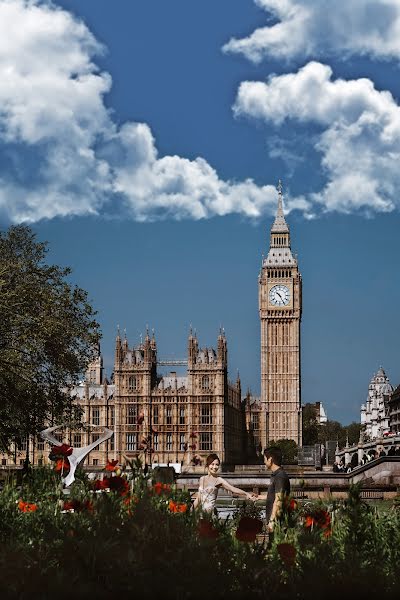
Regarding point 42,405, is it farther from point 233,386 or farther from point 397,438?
point 233,386

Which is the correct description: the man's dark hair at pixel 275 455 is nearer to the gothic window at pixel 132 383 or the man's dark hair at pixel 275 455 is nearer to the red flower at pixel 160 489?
the red flower at pixel 160 489

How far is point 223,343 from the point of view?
101 m

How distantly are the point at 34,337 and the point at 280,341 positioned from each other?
91765mm

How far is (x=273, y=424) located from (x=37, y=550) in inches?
4331

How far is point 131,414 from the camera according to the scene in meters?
98.9

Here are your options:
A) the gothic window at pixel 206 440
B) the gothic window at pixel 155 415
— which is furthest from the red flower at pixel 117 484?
the gothic window at pixel 155 415

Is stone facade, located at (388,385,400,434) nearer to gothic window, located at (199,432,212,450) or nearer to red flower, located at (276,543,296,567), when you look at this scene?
gothic window, located at (199,432,212,450)

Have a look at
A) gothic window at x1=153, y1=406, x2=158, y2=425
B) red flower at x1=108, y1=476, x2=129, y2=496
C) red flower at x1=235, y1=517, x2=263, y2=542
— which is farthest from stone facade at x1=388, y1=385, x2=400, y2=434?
red flower at x1=235, y1=517, x2=263, y2=542

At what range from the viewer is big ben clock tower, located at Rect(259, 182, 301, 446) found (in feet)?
377

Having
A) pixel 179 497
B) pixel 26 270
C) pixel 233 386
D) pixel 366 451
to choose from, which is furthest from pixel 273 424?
pixel 179 497

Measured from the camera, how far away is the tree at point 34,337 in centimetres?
2888

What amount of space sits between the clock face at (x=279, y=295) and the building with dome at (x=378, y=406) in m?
33.8

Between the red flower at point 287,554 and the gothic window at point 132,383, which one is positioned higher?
the gothic window at point 132,383

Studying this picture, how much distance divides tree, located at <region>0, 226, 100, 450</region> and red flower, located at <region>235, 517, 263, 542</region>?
2019 centimetres
